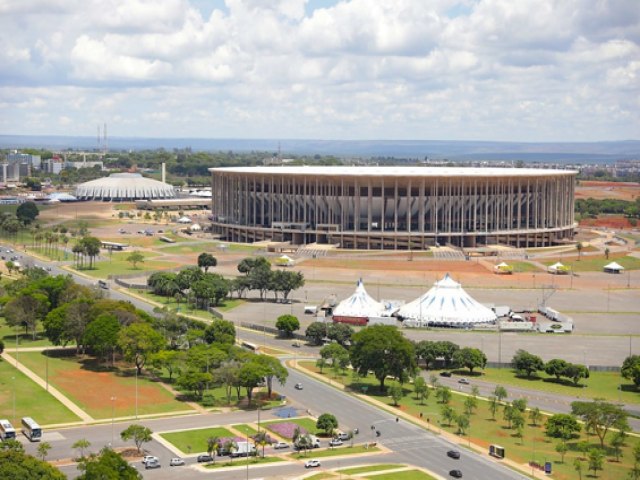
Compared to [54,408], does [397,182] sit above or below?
above

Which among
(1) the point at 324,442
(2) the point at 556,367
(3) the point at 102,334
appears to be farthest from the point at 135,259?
(1) the point at 324,442

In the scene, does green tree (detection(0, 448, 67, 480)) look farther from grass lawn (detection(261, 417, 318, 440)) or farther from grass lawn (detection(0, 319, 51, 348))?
grass lawn (detection(0, 319, 51, 348))

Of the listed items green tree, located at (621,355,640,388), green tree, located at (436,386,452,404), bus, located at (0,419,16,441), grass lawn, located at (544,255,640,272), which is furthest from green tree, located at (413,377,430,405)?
grass lawn, located at (544,255,640,272)

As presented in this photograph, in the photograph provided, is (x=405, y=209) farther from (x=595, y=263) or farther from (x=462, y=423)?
(x=462, y=423)

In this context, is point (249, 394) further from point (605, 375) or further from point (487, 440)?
point (605, 375)

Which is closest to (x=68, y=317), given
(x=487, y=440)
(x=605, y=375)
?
(x=487, y=440)

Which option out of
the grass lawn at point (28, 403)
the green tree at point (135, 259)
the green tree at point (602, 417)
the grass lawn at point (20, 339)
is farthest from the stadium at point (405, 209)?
the green tree at point (602, 417)

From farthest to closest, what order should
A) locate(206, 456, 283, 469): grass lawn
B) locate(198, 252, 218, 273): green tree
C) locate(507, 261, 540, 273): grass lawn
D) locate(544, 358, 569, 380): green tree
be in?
1. locate(507, 261, 540, 273): grass lawn
2. locate(198, 252, 218, 273): green tree
3. locate(544, 358, 569, 380): green tree
4. locate(206, 456, 283, 469): grass lawn
